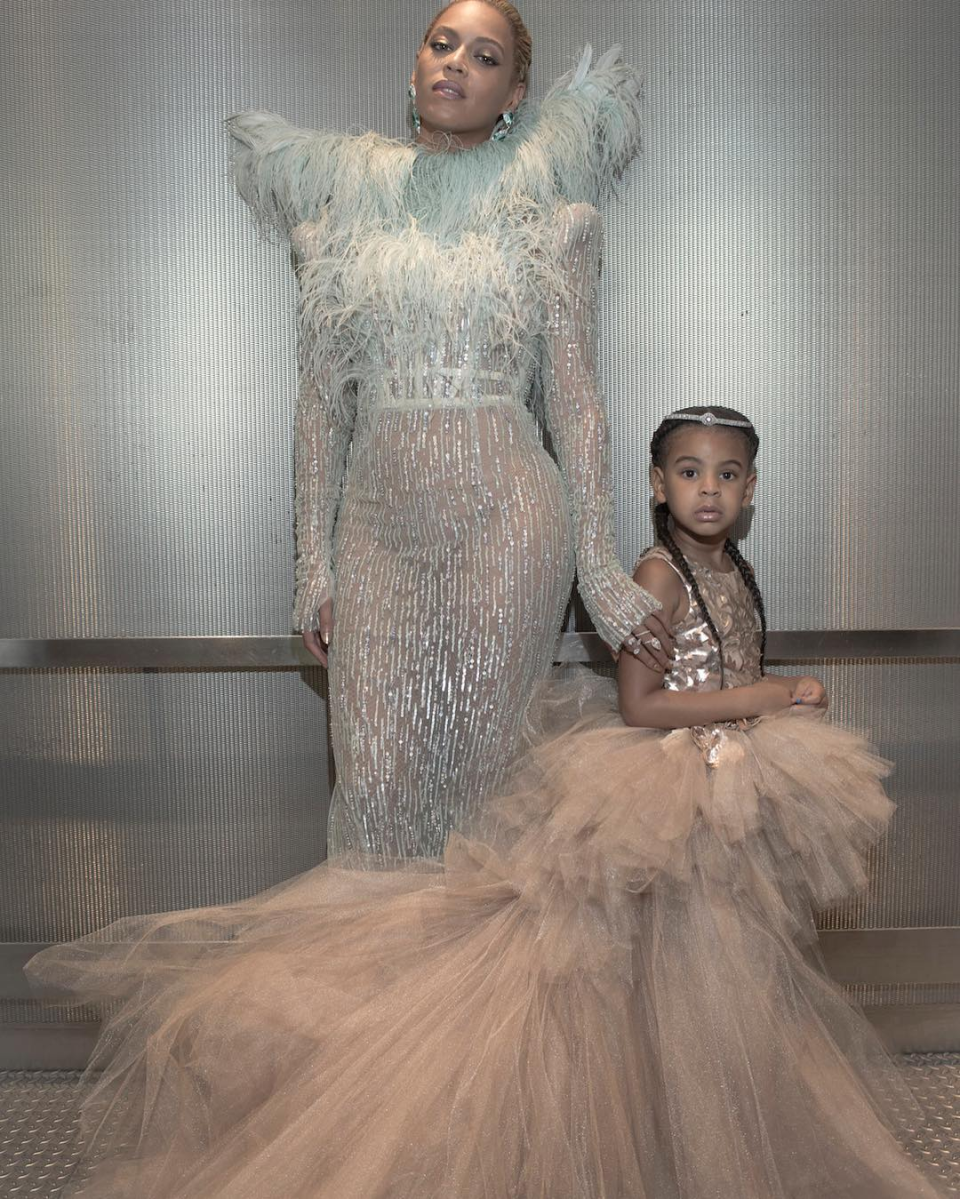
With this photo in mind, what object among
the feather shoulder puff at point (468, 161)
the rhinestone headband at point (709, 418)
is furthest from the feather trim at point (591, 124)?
the rhinestone headband at point (709, 418)

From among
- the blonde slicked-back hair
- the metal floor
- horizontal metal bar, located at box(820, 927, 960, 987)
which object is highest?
the blonde slicked-back hair

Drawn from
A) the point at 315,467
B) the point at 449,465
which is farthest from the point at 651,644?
the point at 315,467

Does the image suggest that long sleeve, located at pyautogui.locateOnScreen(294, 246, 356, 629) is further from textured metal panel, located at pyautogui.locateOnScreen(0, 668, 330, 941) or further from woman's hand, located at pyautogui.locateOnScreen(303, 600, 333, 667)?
textured metal panel, located at pyautogui.locateOnScreen(0, 668, 330, 941)

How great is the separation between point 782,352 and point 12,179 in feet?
5.66

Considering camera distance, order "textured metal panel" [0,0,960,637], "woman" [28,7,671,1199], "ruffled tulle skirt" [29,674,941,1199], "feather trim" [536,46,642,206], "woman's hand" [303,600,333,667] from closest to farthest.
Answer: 1. "ruffled tulle skirt" [29,674,941,1199]
2. "woman" [28,7,671,1199]
3. "woman's hand" [303,600,333,667]
4. "feather trim" [536,46,642,206]
5. "textured metal panel" [0,0,960,637]

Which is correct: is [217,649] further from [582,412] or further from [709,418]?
[709,418]

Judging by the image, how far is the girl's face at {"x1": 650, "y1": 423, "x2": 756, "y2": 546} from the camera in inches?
83.0

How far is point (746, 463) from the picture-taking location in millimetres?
2160

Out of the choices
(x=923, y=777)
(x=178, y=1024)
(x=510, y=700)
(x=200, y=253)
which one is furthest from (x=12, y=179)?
(x=923, y=777)

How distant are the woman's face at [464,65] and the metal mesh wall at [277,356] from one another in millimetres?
363

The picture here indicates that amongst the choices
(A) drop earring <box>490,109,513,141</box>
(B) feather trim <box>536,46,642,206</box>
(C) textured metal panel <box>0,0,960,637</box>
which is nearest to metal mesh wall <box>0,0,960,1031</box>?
(C) textured metal panel <box>0,0,960,637</box>

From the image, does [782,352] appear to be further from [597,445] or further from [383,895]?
[383,895]

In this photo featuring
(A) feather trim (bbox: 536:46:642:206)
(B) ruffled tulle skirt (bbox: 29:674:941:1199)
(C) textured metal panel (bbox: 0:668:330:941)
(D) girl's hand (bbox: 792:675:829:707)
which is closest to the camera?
(B) ruffled tulle skirt (bbox: 29:674:941:1199)

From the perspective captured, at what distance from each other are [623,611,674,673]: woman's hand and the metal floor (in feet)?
3.38
